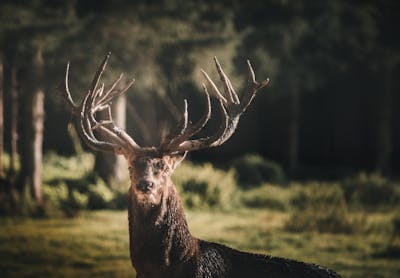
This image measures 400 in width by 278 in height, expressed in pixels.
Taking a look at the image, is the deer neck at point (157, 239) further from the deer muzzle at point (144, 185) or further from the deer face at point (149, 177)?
the deer muzzle at point (144, 185)

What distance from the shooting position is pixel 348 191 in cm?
1322

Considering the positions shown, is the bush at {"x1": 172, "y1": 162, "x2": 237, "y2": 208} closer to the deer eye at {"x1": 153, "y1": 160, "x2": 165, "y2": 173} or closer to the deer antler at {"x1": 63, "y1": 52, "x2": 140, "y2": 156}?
the deer antler at {"x1": 63, "y1": 52, "x2": 140, "y2": 156}

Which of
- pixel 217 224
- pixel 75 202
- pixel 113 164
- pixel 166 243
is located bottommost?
pixel 217 224

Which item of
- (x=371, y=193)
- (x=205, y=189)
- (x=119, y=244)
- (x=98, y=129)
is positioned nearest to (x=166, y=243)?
(x=98, y=129)

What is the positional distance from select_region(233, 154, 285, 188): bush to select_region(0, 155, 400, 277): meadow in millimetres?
1190

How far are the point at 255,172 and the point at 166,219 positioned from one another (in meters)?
12.3

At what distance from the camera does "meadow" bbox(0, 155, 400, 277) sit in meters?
7.62

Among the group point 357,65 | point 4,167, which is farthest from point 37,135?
point 357,65

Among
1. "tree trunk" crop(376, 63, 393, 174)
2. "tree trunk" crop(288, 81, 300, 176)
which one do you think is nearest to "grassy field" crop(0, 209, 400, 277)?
"tree trunk" crop(376, 63, 393, 174)

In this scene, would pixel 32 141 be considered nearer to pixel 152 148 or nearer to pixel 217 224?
pixel 217 224

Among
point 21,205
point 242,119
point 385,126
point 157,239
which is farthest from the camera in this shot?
point 242,119

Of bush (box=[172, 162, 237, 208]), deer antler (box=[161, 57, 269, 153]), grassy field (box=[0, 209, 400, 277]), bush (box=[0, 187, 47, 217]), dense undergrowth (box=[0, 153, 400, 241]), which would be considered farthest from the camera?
bush (box=[172, 162, 237, 208])

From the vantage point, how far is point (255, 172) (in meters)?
16.4

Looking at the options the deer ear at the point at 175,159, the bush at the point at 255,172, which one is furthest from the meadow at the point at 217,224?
the deer ear at the point at 175,159
